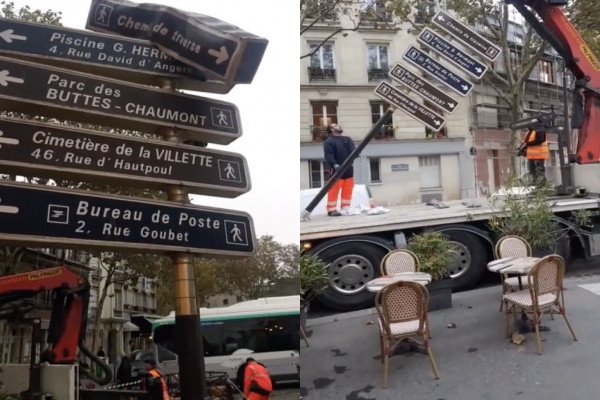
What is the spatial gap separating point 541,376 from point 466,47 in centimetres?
95

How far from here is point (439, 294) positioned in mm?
1750

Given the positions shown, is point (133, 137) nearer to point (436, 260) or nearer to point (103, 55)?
point (103, 55)

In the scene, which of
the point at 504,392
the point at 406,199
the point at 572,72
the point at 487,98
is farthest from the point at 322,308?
the point at 572,72

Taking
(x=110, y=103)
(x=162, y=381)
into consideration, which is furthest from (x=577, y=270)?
(x=110, y=103)

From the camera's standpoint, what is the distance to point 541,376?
140cm

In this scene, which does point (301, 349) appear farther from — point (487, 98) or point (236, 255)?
point (487, 98)

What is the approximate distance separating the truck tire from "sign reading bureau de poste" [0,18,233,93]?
0.88 metres

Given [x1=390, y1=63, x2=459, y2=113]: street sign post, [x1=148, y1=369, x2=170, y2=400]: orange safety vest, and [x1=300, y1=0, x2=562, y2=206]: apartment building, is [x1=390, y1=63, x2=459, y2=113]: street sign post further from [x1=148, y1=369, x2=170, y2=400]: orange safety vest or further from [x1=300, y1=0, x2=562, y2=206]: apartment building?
[x1=148, y1=369, x2=170, y2=400]: orange safety vest

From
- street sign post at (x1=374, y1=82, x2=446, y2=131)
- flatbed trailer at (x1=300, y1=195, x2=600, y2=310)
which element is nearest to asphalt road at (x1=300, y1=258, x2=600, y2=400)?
flatbed trailer at (x1=300, y1=195, x2=600, y2=310)

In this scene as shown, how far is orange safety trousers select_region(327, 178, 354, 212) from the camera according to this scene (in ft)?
4.35

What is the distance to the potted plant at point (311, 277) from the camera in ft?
4.61

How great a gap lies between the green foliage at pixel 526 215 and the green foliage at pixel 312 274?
2.14 ft

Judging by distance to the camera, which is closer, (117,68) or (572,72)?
(572,72)

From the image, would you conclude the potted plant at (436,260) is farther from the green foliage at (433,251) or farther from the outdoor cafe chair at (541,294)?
the outdoor cafe chair at (541,294)
